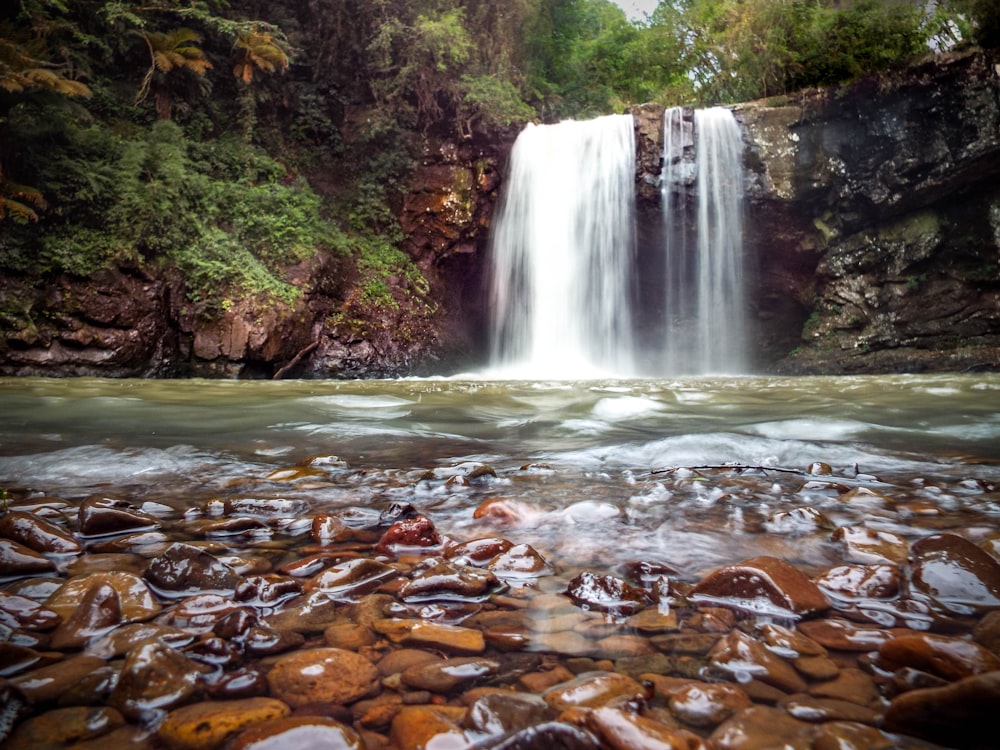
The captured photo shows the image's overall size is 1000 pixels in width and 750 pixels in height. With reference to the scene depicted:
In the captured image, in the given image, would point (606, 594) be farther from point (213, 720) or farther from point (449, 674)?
point (213, 720)

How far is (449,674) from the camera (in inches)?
49.7

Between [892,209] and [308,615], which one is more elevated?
[892,209]

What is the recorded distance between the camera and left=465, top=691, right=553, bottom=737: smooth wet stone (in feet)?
3.54

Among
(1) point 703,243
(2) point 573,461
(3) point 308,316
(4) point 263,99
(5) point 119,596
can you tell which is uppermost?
(4) point 263,99

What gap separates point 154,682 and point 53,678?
0.73 ft

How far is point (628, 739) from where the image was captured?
40.1 inches

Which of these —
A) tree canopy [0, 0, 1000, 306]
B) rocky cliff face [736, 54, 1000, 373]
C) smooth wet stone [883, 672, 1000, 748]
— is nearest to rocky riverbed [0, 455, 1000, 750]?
smooth wet stone [883, 672, 1000, 748]

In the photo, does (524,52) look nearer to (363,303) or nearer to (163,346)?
(363,303)

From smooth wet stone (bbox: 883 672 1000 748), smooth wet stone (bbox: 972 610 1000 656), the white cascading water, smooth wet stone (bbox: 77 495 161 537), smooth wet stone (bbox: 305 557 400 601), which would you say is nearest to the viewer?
smooth wet stone (bbox: 883 672 1000 748)

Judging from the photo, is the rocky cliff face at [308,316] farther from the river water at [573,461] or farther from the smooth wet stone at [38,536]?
the smooth wet stone at [38,536]

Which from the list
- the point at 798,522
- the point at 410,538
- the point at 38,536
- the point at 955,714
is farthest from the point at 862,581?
the point at 38,536

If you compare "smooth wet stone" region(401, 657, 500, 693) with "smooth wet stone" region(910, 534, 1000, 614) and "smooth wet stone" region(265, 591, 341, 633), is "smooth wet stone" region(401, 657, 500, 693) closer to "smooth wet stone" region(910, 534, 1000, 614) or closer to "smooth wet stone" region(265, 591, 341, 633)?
"smooth wet stone" region(265, 591, 341, 633)

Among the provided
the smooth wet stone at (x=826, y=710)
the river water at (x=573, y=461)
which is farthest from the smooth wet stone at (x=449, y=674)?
the river water at (x=573, y=461)

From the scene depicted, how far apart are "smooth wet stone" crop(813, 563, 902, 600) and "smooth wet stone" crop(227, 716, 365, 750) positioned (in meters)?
1.35
